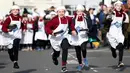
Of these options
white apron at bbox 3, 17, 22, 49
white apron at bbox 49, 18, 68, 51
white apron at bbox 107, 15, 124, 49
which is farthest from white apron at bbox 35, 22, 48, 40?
white apron at bbox 49, 18, 68, 51

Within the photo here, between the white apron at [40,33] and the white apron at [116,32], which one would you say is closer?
the white apron at [116,32]

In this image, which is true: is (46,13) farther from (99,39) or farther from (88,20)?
(88,20)

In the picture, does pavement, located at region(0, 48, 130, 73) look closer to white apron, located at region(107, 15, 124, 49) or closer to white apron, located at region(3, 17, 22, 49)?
white apron, located at region(107, 15, 124, 49)

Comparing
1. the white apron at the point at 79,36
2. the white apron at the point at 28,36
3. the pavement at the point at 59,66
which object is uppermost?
the white apron at the point at 79,36

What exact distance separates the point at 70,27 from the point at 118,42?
1.84 metres

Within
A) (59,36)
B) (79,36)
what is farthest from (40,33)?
(59,36)

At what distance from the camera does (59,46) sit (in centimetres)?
1344

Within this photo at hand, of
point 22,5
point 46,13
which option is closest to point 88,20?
point 46,13

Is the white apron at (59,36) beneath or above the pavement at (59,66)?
above

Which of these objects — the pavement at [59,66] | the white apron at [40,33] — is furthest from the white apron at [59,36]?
the white apron at [40,33]

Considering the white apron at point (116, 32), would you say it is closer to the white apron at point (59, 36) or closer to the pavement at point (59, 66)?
the pavement at point (59, 66)

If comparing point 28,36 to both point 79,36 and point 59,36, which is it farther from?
point 59,36

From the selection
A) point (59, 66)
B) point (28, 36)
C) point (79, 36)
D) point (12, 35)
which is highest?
point (12, 35)

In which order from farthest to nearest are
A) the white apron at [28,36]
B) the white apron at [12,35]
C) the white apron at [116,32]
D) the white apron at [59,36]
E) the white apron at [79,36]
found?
the white apron at [28,36], the white apron at [116,32], the white apron at [79,36], the white apron at [12,35], the white apron at [59,36]
